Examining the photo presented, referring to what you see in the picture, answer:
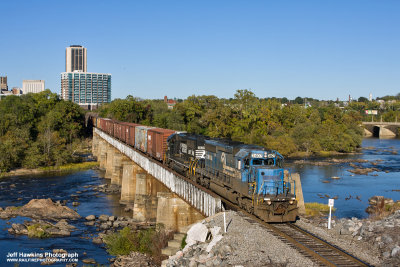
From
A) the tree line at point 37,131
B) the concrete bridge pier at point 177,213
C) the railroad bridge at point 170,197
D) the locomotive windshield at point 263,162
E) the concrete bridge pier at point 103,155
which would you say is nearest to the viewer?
the locomotive windshield at point 263,162

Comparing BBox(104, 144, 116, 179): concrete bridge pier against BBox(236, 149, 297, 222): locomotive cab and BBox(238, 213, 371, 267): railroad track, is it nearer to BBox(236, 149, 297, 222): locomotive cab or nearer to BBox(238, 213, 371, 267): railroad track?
BBox(236, 149, 297, 222): locomotive cab

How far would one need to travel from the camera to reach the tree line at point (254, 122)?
10150 centimetres

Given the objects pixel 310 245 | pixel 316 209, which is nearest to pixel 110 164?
pixel 316 209

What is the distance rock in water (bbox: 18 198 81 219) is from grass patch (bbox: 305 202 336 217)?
23806 millimetres

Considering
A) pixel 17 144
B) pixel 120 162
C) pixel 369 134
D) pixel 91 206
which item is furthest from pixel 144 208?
pixel 369 134

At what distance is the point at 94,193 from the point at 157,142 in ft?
62.5

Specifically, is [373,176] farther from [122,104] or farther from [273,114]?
[122,104]

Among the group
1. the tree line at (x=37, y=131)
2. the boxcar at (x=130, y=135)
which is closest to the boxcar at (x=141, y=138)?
the boxcar at (x=130, y=135)

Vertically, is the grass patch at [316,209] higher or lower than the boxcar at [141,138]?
lower

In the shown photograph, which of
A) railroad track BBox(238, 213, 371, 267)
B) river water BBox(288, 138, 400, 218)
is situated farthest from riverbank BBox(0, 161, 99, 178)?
railroad track BBox(238, 213, 371, 267)

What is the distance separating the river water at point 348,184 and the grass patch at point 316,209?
1259 mm

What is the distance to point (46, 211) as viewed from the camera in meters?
41.9

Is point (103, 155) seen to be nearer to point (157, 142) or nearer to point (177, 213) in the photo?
point (157, 142)

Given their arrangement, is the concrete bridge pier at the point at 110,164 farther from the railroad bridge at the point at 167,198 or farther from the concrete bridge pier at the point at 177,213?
the concrete bridge pier at the point at 177,213
